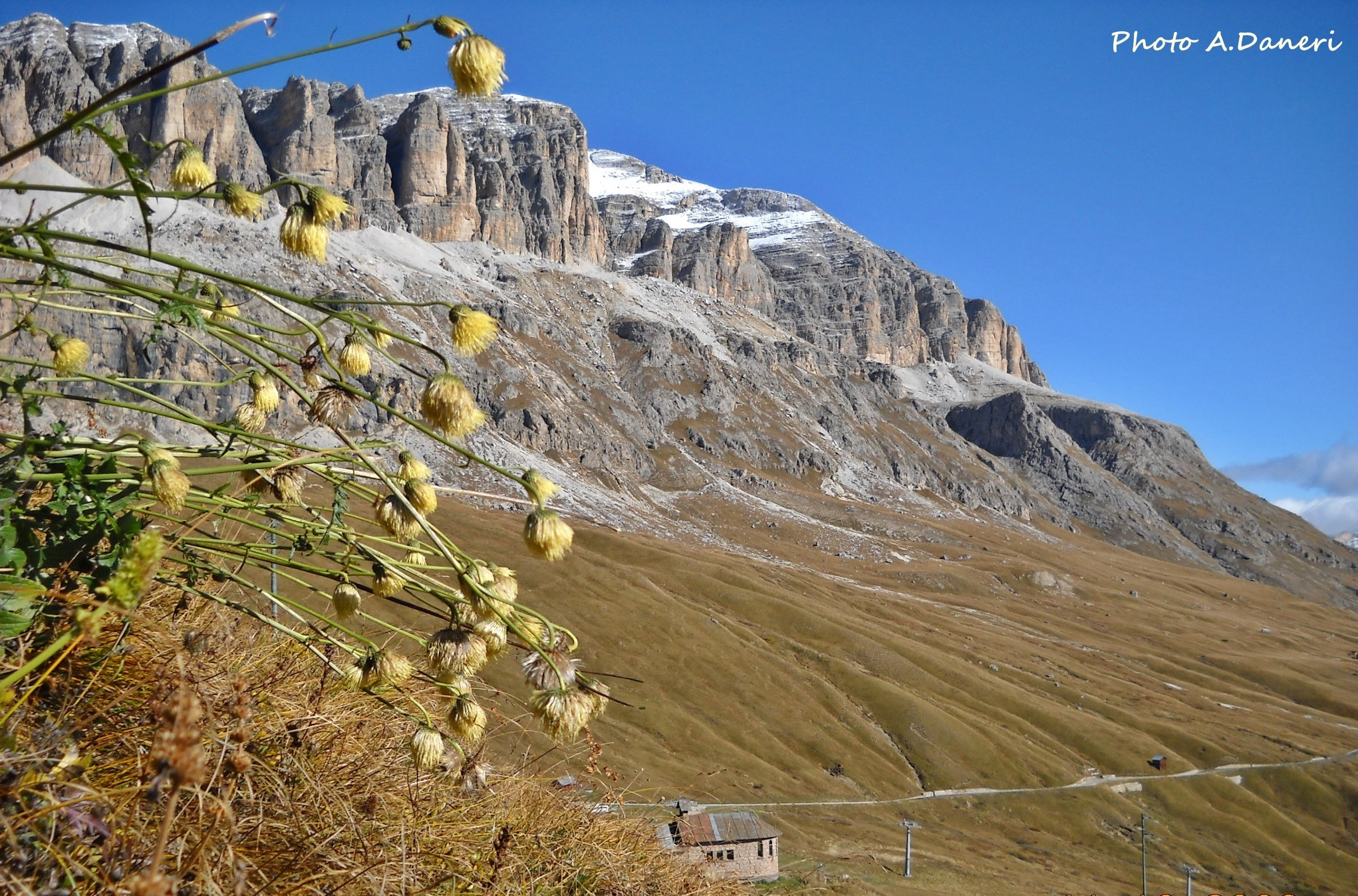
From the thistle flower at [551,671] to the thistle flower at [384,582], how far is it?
486 millimetres

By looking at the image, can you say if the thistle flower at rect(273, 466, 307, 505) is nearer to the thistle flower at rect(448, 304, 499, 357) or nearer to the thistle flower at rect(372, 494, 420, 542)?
the thistle flower at rect(372, 494, 420, 542)

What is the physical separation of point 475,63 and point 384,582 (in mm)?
1627

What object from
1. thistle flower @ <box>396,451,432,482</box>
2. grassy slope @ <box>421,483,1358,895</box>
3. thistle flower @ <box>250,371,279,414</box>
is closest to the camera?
thistle flower @ <box>396,451,432,482</box>

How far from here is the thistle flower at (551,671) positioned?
282 cm

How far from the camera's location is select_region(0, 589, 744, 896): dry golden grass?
7.74 feet

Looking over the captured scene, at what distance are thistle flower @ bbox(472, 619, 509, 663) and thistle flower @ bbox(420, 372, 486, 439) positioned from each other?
0.59 m

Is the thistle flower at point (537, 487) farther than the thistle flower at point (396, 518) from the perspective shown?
No

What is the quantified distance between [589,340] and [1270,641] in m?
132

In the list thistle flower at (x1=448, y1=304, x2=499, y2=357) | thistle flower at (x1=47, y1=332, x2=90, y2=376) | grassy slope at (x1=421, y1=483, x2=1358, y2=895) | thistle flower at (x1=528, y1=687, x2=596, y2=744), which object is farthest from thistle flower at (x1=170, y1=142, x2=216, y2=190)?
grassy slope at (x1=421, y1=483, x2=1358, y2=895)

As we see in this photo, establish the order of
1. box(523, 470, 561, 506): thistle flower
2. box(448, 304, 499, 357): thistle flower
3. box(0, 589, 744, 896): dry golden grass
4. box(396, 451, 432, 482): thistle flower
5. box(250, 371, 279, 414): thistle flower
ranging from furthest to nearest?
1. box(250, 371, 279, 414): thistle flower
2. box(396, 451, 432, 482): thistle flower
3. box(448, 304, 499, 357): thistle flower
4. box(523, 470, 561, 506): thistle flower
5. box(0, 589, 744, 896): dry golden grass

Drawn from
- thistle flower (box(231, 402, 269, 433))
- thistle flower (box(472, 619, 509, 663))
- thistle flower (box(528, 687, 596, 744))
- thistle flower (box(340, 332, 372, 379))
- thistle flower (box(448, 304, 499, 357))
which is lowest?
thistle flower (box(528, 687, 596, 744))

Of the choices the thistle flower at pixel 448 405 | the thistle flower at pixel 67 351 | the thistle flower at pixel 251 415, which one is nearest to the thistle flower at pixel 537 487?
the thistle flower at pixel 448 405

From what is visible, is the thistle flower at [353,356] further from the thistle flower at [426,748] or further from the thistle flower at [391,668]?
the thistle flower at [426,748]

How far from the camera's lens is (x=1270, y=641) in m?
142
